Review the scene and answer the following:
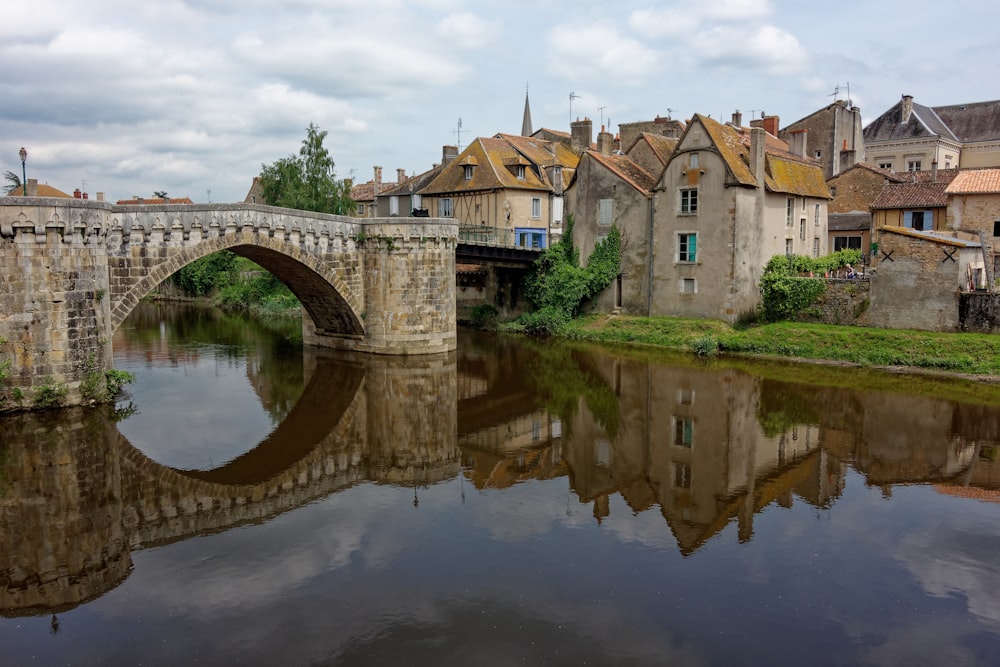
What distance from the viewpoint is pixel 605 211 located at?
36500 mm

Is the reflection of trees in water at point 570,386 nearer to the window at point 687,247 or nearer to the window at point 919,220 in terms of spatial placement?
the window at point 687,247

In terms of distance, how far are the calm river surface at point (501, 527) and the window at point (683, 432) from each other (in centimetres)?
Answer: 9

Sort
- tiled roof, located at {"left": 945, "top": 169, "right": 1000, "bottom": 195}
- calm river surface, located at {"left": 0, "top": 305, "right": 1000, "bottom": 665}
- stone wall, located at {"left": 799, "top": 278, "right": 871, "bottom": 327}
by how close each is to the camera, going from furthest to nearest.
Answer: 1. tiled roof, located at {"left": 945, "top": 169, "right": 1000, "bottom": 195}
2. stone wall, located at {"left": 799, "top": 278, "right": 871, "bottom": 327}
3. calm river surface, located at {"left": 0, "top": 305, "right": 1000, "bottom": 665}

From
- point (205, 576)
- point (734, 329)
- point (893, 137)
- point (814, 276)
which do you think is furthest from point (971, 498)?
point (893, 137)

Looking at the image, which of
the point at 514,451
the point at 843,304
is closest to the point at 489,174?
the point at 843,304

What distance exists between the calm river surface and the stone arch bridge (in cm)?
233

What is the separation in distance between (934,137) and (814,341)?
83.7ft

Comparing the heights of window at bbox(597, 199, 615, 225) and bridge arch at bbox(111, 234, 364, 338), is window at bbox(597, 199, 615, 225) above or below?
above

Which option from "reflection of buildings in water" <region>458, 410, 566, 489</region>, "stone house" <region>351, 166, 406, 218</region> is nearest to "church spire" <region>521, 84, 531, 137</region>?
"stone house" <region>351, 166, 406, 218</region>

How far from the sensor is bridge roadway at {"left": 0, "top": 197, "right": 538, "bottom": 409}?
18.9m

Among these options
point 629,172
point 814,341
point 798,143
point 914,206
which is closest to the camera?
point 814,341

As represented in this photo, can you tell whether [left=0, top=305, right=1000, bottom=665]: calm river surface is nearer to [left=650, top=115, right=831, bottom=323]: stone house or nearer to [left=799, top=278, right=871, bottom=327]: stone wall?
[left=799, top=278, right=871, bottom=327]: stone wall

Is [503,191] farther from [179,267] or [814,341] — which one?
[179,267]

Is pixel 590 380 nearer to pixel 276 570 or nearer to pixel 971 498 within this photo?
pixel 971 498
